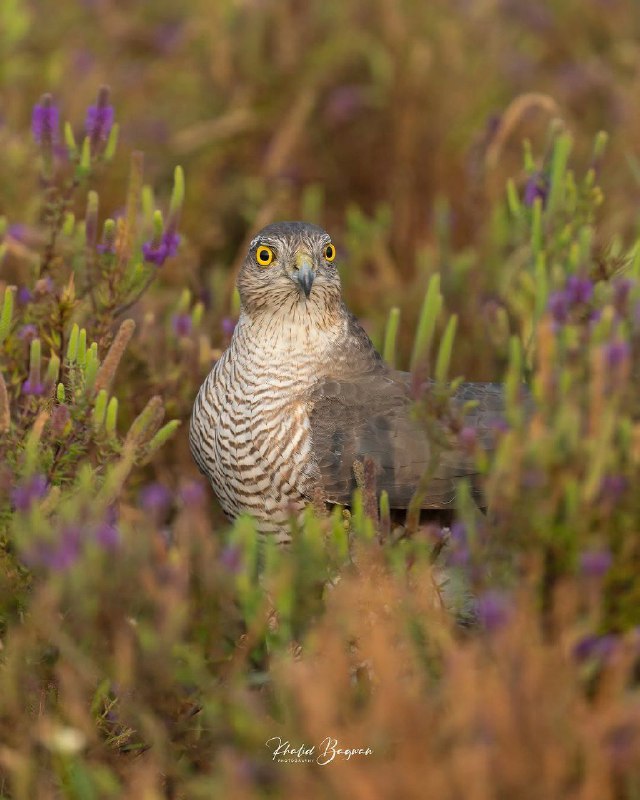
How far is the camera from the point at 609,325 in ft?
8.26

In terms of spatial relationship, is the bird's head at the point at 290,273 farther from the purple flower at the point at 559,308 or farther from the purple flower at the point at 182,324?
the purple flower at the point at 559,308

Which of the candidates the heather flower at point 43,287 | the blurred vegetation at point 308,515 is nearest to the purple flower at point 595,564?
the blurred vegetation at point 308,515

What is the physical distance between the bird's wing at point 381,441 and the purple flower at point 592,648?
3.86ft

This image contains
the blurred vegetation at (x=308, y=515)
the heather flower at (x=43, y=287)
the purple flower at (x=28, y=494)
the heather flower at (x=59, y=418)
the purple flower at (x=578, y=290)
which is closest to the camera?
the blurred vegetation at (x=308, y=515)

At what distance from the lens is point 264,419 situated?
137 inches

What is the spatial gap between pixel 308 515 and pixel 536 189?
195 cm

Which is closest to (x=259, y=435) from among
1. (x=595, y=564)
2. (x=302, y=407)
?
(x=302, y=407)

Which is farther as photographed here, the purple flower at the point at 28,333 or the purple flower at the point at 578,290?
the purple flower at the point at 28,333

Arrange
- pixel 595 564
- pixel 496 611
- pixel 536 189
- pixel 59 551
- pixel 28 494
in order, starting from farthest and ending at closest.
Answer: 1. pixel 536 189
2. pixel 28 494
3. pixel 59 551
4. pixel 595 564
5. pixel 496 611

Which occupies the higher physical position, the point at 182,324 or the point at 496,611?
the point at 182,324

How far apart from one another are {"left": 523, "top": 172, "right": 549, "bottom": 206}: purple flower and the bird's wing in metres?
0.81

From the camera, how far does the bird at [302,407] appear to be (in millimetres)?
3412

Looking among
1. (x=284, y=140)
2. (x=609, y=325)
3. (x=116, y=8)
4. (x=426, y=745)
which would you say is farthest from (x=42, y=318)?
(x=116, y=8)

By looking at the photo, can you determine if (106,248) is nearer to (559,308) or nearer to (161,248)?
(161,248)
